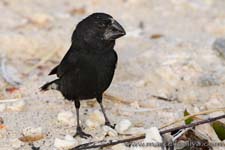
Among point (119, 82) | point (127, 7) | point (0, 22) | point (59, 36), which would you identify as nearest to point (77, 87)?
point (119, 82)

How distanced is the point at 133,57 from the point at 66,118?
1716mm

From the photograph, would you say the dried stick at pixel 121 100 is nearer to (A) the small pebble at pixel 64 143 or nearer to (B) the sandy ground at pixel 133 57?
(B) the sandy ground at pixel 133 57

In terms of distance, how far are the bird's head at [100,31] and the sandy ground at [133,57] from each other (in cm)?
61

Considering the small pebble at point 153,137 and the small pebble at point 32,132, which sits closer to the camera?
the small pebble at point 153,137

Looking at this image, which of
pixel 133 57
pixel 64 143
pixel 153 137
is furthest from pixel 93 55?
pixel 133 57

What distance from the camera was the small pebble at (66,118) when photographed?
14.0 feet

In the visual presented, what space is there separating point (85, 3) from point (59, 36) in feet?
4.62

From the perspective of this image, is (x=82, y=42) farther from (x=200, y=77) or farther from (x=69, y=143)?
(x=200, y=77)

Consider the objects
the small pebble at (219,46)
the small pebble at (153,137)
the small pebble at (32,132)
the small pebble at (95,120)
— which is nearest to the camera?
the small pebble at (153,137)

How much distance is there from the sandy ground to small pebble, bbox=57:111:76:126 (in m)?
0.06

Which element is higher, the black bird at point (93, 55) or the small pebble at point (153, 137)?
the black bird at point (93, 55)

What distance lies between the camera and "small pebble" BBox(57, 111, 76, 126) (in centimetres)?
427

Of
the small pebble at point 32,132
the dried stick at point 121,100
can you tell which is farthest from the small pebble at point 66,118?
the dried stick at point 121,100

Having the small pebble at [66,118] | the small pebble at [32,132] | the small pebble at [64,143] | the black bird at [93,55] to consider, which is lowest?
the small pebble at [64,143]
